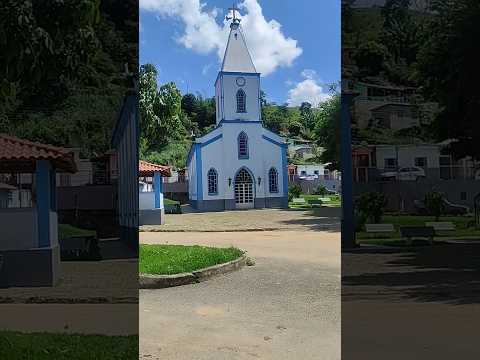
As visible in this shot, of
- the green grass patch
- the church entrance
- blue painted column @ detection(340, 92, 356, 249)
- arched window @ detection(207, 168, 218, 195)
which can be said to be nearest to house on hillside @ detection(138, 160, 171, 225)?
arched window @ detection(207, 168, 218, 195)

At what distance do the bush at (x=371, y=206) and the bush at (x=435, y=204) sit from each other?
374 millimetres

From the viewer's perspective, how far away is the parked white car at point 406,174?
4684mm

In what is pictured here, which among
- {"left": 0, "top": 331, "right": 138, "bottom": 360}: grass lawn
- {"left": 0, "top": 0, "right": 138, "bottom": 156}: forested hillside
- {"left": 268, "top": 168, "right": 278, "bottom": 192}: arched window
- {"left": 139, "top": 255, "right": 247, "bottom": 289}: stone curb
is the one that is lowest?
{"left": 0, "top": 331, "right": 138, "bottom": 360}: grass lawn

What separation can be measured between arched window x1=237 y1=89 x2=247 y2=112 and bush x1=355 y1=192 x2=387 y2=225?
1.50 m

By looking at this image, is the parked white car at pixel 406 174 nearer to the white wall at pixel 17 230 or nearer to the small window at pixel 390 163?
the small window at pixel 390 163

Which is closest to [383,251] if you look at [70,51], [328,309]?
[328,309]

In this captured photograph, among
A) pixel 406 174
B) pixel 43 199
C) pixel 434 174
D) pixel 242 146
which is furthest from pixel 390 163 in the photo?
pixel 43 199

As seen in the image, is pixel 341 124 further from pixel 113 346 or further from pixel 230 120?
pixel 113 346

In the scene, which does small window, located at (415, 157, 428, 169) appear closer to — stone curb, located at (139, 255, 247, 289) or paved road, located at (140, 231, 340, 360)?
paved road, located at (140, 231, 340, 360)

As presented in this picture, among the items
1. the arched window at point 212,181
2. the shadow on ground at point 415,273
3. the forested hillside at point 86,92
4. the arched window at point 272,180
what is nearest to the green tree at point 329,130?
the arched window at point 272,180

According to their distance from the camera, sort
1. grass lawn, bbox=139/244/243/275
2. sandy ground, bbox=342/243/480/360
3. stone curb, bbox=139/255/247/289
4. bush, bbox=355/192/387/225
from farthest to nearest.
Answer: grass lawn, bbox=139/244/243/275
stone curb, bbox=139/255/247/289
bush, bbox=355/192/387/225
sandy ground, bbox=342/243/480/360

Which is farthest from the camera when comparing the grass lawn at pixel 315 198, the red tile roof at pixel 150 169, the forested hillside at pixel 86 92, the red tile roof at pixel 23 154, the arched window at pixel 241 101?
the red tile roof at pixel 150 169

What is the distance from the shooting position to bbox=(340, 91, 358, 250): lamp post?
453 cm

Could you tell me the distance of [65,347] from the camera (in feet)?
13.9
